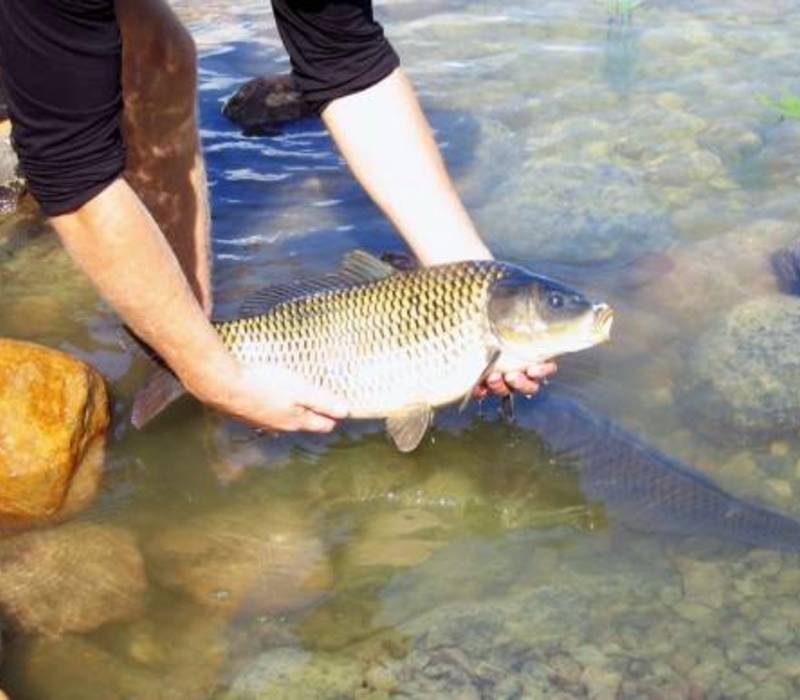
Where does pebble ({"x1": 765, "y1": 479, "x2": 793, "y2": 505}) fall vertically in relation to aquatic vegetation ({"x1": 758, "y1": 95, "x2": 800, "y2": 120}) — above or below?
below

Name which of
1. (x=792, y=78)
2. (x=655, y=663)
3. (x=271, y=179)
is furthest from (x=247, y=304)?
(x=792, y=78)

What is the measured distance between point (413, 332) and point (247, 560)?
3.26 ft

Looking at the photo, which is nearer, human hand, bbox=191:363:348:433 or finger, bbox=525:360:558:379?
human hand, bbox=191:363:348:433

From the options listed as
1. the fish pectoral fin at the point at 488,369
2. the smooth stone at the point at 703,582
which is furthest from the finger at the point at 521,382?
the smooth stone at the point at 703,582

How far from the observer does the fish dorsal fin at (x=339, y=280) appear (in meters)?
4.04

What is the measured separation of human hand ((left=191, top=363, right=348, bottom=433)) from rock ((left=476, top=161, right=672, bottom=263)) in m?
2.18

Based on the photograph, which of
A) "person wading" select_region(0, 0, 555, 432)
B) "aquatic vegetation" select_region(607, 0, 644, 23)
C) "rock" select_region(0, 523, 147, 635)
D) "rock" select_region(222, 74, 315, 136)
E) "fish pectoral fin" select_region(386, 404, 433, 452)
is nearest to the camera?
"person wading" select_region(0, 0, 555, 432)

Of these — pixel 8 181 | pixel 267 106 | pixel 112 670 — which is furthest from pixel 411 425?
pixel 267 106

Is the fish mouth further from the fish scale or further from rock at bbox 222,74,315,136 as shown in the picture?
rock at bbox 222,74,315,136

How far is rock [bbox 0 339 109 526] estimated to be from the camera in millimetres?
4102

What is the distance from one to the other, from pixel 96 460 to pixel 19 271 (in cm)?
184

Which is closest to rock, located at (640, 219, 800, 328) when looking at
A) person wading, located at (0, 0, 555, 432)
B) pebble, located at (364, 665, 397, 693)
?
person wading, located at (0, 0, 555, 432)

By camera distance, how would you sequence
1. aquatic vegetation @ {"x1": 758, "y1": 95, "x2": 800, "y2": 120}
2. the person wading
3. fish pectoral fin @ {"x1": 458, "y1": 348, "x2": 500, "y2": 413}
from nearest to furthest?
the person wading → fish pectoral fin @ {"x1": 458, "y1": 348, "x2": 500, "y2": 413} → aquatic vegetation @ {"x1": 758, "y1": 95, "x2": 800, "y2": 120}

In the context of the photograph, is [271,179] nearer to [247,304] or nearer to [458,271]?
[247,304]
